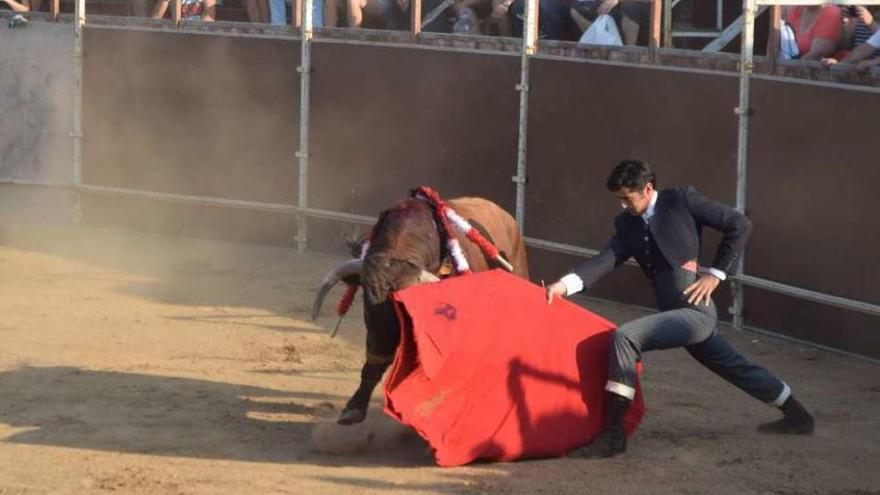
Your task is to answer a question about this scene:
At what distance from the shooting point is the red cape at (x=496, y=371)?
7.37 metres

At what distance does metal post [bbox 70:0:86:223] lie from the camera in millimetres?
15281

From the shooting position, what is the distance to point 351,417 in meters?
7.80

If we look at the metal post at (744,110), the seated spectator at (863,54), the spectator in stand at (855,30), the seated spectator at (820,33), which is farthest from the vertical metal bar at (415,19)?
the seated spectator at (863,54)

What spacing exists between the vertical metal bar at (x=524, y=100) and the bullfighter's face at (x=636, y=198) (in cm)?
464

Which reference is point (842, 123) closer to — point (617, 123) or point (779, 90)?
point (779, 90)

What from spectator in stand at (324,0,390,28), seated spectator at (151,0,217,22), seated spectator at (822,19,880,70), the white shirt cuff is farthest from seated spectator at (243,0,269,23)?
the white shirt cuff

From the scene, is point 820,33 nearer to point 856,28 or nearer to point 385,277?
point 856,28

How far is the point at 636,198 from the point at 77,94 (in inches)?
347

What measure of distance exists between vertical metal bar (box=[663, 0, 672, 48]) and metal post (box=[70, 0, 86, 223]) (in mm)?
5979

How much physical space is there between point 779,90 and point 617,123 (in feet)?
5.03

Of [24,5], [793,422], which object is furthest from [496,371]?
[24,5]

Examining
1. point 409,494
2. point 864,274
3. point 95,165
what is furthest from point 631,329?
point 95,165

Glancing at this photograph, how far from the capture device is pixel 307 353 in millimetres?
10320

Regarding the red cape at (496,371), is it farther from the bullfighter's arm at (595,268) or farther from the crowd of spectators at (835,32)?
the crowd of spectators at (835,32)
